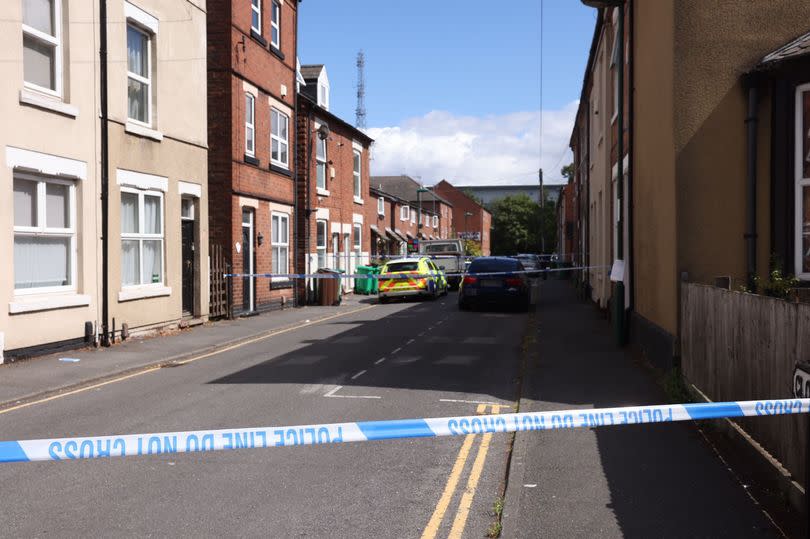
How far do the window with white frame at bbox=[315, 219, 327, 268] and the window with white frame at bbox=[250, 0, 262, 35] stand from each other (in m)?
8.08

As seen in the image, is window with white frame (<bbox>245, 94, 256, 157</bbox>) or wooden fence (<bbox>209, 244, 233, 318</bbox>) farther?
window with white frame (<bbox>245, 94, 256, 157</bbox>)

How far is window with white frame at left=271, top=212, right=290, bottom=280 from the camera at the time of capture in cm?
2341

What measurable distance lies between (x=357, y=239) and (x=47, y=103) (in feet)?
74.1

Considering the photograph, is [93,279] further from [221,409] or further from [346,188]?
[346,188]

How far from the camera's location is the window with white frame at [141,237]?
592 inches

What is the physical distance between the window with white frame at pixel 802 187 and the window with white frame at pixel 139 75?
11.6m

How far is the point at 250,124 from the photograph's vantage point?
21391 millimetres

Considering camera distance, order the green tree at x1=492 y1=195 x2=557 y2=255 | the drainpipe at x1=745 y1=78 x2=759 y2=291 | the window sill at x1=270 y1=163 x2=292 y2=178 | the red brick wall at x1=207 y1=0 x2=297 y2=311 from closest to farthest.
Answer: the drainpipe at x1=745 y1=78 x2=759 y2=291
the red brick wall at x1=207 y1=0 x2=297 y2=311
the window sill at x1=270 y1=163 x2=292 y2=178
the green tree at x1=492 y1=195 x2=557 y2=255

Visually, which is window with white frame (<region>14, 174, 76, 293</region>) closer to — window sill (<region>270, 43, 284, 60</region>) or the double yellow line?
the double yellow line

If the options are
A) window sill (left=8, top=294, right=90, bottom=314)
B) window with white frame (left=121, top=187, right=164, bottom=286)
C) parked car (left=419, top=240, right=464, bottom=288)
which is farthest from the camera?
parked car (left=419, top=240, right=464, bottom=288)

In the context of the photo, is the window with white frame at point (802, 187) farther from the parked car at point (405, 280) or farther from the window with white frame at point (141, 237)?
the parked car at point (405, 280)

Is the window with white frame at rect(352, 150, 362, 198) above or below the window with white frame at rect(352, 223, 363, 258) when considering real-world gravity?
above

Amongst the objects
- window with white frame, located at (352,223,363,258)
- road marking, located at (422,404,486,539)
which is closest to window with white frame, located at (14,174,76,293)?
road marking, located at (422,404,486,539)

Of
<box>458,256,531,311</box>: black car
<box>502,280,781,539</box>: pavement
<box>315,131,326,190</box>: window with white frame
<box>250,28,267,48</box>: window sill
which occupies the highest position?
<box>250,28,267,48</box>: window sill
